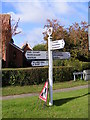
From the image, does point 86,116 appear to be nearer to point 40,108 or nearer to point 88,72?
point 40,108

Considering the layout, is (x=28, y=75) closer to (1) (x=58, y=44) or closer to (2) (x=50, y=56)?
(2) (x=50, y=56)

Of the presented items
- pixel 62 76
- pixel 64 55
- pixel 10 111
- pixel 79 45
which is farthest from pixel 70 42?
pixel 10 111

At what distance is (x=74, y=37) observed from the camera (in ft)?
81.8

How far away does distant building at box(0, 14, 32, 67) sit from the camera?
23.3 meters

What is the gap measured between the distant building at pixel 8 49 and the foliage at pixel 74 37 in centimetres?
504

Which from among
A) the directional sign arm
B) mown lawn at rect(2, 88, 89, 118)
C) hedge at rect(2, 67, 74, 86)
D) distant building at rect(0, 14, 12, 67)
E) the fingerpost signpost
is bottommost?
mown lawn at rect(2, 88, 89, 118)

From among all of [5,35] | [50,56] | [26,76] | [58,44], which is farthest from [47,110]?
[5,35]

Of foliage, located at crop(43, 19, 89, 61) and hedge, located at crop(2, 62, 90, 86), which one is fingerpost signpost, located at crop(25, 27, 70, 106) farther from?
foliage, located at crop(43, 19, 89, 61)

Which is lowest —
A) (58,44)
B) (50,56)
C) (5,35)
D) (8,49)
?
(50,56)

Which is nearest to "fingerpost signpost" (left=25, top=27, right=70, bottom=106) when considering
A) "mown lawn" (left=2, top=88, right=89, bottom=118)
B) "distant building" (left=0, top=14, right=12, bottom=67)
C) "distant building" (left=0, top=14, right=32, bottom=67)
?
"mown lawn" (left=2, top=88, right=89, bottom=118)

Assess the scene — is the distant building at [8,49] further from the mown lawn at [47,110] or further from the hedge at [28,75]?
the mown lawn at [47,110]

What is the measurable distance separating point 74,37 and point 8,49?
9.34 metres

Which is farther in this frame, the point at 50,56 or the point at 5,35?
the point at 5,35

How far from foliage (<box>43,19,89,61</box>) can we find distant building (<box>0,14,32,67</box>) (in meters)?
5.04
